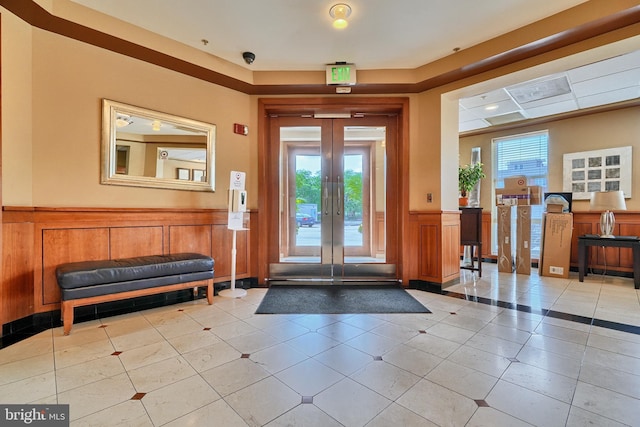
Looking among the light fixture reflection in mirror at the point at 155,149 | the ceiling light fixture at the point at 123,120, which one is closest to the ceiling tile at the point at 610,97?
the light fixture reflection in mirror at the point at 155,149

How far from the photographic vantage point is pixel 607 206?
448 cm

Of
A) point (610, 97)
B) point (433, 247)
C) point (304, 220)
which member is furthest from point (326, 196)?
point (610, 97)

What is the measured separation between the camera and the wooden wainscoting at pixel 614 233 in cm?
475

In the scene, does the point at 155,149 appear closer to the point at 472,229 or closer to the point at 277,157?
the point at 277,157

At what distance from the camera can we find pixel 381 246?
15.1 feet

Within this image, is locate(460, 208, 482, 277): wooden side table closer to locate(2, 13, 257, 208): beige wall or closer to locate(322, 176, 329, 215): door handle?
locate(322, 176, 329, 215): door handle

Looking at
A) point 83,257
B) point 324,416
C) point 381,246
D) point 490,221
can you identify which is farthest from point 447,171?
point 83,257

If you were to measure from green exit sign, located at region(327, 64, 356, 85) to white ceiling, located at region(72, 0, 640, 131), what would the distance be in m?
0.09

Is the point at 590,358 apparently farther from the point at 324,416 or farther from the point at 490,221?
the point at 490,221

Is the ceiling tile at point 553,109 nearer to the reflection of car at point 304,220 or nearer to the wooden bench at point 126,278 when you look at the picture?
the reflection of car at point 304,220

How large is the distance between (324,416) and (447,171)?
3683 millimetres

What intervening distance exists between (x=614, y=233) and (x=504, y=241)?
5.49 ft

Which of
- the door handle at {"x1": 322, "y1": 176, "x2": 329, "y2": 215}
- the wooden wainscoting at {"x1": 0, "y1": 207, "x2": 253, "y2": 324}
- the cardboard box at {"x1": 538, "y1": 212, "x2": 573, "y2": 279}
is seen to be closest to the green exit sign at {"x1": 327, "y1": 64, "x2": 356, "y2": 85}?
the door handle at {"x1": 322, "y1": 176, "x2": 329, "y2": 215}

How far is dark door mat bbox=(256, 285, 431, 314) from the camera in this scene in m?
3.28
